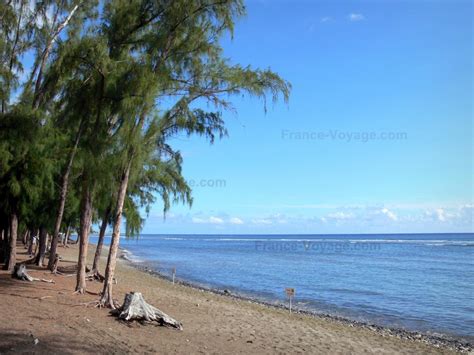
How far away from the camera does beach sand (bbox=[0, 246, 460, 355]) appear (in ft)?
24.8

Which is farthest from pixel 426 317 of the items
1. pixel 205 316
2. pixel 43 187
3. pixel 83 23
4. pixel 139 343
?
pixel 83 23

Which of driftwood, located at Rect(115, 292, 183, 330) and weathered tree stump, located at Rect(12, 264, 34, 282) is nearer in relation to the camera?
driftwood, located at Rect(115, 292, 183, 330)

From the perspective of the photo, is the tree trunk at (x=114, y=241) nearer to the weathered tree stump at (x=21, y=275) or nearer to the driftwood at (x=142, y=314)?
the driftwood at (x=142, y=314)

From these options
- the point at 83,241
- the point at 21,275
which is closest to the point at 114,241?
the point at 83,241

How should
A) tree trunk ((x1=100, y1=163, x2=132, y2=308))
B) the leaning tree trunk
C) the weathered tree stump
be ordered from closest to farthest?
tree trunk ((x1=100, y1=163, x2=132, y2=308))
the weathered tree stump
the leaning tree trunk

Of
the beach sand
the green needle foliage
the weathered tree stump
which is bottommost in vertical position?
the beach sand

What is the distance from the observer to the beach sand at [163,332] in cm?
757

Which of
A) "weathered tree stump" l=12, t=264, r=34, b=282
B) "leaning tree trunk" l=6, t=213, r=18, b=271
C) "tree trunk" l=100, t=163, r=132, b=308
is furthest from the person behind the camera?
"leaning tree trunk" l=6, t=213, r=18, b=271

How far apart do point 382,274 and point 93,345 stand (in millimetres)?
30578

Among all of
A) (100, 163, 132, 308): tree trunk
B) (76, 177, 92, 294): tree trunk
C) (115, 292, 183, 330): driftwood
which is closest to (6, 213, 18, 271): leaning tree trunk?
(76, 177, 92, 294): tree trunk

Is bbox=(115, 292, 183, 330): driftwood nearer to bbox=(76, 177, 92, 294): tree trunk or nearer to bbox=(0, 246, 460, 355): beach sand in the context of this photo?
bbox=(0, 246, 460, 355): beach sand

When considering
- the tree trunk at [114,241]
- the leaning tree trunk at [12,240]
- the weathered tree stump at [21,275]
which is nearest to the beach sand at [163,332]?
the weathered tree stump at [21,275]

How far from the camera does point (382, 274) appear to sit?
1364 inches

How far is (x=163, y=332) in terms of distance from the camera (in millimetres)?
8984
